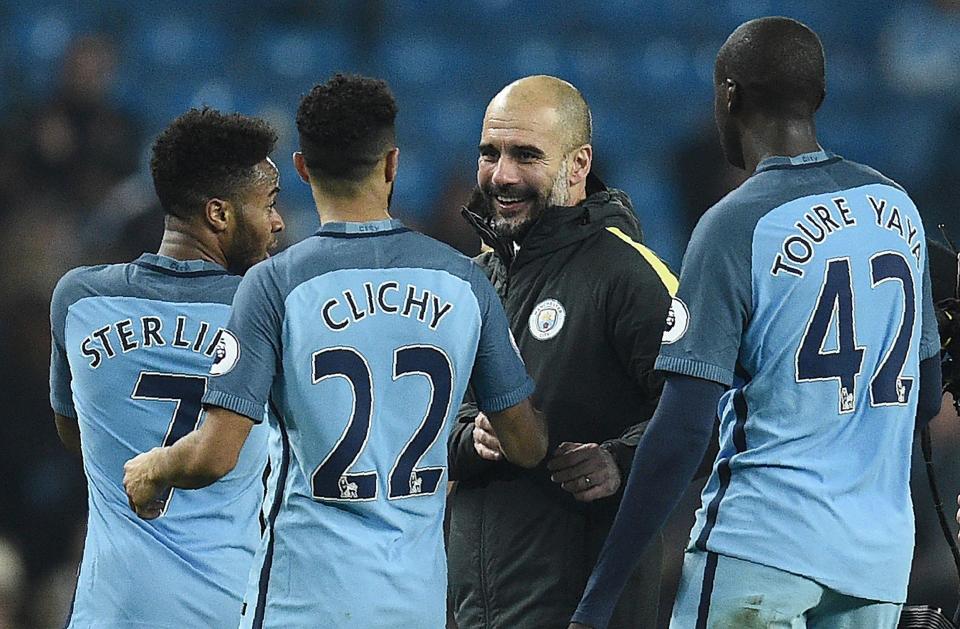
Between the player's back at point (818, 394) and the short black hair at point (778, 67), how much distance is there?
19 cm

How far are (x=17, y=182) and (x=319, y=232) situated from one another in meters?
4.50

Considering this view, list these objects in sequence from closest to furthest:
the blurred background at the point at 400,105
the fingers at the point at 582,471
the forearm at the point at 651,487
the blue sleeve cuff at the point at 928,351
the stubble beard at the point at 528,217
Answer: the forearm at the point at 651,487 → the blue sleeve cuff at the point at 928,351 → the fingers at the point at 582,471 → the stubble beard at the point at 528,217 → the blurred background at the point at 400,105

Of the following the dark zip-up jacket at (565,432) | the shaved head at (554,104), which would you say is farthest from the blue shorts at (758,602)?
the shaved head at (554,104)

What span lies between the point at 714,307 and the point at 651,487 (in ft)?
1.09

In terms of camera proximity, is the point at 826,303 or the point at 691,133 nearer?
the point at 826,303

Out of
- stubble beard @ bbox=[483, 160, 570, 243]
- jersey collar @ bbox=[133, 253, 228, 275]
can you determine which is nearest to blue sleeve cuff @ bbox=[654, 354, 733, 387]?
stubble beard @ bbox=[483, 160, 570, 243]

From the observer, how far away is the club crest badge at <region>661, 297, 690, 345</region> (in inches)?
98.4

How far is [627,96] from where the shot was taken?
24.2 feet

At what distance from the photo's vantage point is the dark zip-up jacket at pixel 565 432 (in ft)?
10.2

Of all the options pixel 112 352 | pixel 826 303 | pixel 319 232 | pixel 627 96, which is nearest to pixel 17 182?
pixel 627 96

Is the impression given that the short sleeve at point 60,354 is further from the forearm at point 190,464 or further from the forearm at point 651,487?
the forearm at point 651,487

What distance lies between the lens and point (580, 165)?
3.43 meters

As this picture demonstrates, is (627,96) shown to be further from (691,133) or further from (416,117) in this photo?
(416,117)

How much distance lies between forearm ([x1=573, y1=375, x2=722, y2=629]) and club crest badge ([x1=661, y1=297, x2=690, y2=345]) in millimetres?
91
